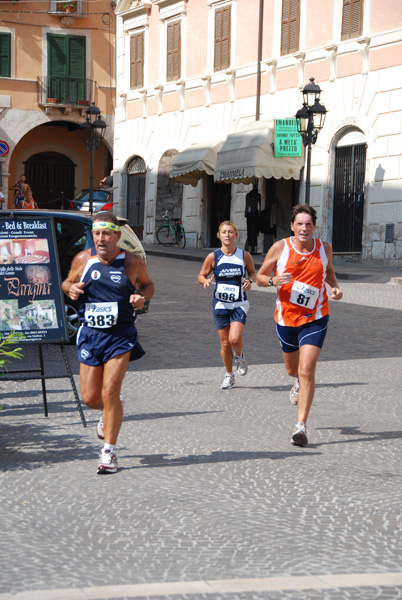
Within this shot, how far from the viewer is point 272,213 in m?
31.5

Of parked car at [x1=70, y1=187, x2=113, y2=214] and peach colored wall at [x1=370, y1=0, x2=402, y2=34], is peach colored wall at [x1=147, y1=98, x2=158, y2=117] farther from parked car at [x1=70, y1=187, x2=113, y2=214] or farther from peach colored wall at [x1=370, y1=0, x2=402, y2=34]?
peach colored wall at [x1=370, y1=0, x2=402, y2=34]

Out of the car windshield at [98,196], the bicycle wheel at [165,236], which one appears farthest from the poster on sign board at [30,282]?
the car windshield at [98,196]

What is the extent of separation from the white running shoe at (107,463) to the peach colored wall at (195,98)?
28253 millimetres

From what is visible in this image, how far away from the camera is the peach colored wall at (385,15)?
85.9 ft

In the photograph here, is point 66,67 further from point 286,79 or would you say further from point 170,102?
→ point 286,79

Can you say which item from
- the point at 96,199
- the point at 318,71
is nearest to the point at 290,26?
the point at 318,71

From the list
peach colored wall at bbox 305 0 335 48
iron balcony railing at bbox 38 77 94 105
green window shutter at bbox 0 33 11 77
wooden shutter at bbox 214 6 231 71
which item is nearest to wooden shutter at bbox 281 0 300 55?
peach colored wall at bbox 305 0 335 48

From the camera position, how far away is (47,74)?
4572 cm

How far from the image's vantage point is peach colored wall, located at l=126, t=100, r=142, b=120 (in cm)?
3784

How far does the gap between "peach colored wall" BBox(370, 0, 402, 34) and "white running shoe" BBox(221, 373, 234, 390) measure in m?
17.9

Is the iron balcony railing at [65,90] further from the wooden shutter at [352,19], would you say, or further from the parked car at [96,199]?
the wooden shutter at [352,19]

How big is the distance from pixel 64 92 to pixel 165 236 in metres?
12.9

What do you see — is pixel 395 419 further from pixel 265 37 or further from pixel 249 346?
pixel 265 37

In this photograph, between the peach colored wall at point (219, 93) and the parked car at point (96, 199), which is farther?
the parked car at point (96, 199)
